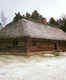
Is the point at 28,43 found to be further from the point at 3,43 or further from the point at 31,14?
the point at 31,14

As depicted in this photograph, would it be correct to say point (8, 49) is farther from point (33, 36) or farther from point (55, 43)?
point (55, 43)

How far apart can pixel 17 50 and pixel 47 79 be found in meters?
9.48

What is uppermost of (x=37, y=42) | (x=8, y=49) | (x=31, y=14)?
(x=31, y=14)

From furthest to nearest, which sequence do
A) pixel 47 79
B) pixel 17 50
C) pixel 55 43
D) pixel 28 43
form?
pixel 55 43 < pixel 17 50 < pixel 28 43 < pixel 47 79

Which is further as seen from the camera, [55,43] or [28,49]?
[55,43]

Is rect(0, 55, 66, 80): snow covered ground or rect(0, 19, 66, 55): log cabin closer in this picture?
rect(0, 55, 66, 80): snow covered ground

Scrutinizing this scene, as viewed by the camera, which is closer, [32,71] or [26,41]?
[32,71]

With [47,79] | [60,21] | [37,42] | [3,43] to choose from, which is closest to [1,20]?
[60,21]

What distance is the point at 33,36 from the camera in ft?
40.9

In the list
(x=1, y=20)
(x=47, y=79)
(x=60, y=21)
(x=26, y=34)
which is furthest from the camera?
(x=1, y=20)

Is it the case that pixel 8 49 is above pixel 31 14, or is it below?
below

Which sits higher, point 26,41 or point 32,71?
point 26,41

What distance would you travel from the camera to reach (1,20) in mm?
45031

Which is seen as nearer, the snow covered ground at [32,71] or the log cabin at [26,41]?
the snow covered ground at [32,71]
